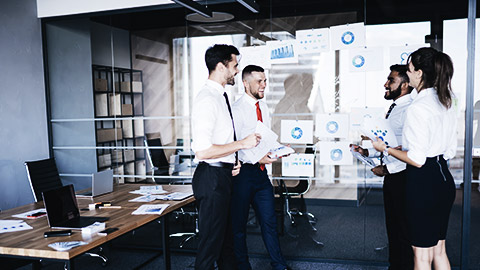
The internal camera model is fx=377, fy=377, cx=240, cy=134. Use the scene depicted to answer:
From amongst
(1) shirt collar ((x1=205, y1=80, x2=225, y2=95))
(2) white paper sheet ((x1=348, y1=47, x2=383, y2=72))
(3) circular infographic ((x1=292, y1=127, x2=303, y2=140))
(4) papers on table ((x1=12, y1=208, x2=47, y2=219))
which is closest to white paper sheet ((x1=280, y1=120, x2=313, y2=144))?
(3) circular infographic ((x1=292, y1=127, x2=303, y2=140))

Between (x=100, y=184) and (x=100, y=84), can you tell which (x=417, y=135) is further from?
(x=100, y=84)

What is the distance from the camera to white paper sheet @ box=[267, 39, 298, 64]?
370 cm

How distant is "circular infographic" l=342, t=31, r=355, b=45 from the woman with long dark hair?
118 centimetres

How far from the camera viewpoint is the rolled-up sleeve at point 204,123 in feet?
7.72

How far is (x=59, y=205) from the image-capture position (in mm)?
2289

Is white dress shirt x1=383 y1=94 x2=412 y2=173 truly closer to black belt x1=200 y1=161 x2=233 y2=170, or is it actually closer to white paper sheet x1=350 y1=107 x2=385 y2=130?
white paper sheet x1=350 y1=107 x2=385 y2=130

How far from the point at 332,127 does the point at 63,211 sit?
2.42m

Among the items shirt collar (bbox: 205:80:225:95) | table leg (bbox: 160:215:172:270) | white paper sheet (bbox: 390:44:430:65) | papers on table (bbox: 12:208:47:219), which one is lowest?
table leg (bbox: 160:215:172:270)

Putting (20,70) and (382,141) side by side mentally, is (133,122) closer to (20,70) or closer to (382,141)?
(20,70)

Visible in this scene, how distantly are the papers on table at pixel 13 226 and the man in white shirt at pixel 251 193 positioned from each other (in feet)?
4.97

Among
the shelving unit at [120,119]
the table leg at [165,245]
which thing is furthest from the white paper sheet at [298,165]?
the shelving unit at [120,119]

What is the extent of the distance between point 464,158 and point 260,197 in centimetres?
180

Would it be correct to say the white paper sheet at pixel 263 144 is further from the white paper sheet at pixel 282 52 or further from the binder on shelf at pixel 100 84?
the binder on shelf at pixel 100 84

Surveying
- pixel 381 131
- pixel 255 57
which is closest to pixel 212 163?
pixel 381 131
